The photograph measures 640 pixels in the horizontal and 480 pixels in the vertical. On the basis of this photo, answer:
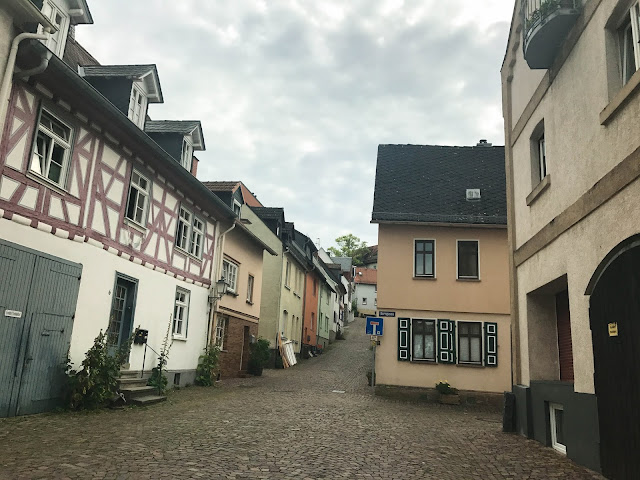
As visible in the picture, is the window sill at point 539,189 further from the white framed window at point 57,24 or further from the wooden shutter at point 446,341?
the white framed window at point 57,24

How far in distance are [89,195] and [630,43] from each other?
32.2ft

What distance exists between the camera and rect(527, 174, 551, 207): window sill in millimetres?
9272

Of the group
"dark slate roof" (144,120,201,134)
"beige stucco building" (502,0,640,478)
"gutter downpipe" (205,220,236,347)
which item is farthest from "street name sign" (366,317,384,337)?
"dark slate roof" (144,120,201,134)

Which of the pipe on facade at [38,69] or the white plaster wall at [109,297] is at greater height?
the pipe on facade at [38,69]

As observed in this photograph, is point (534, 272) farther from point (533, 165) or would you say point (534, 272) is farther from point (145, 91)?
point (145, 91)

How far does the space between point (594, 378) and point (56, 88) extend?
9.89 m

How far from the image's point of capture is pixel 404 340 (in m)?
18.0

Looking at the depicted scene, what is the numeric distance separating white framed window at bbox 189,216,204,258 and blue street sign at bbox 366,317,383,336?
583 centimetres

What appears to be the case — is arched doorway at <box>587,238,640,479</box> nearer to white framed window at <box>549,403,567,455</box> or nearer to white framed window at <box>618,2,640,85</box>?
white framed window at <box>549,403,567,455</box>

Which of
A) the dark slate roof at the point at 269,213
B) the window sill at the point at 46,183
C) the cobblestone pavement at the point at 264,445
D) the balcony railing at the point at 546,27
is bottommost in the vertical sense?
the cobblestone pavement at the point at 264,445

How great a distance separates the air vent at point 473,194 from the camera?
65.3 ft

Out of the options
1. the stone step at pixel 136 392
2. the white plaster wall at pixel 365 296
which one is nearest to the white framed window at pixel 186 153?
the stone step at pixel 136 392

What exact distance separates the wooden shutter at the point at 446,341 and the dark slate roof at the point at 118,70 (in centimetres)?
1172

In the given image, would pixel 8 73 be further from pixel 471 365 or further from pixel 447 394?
pixel 471 365
